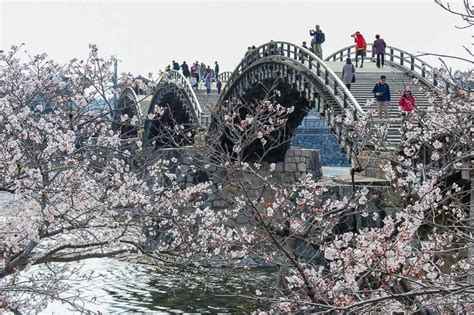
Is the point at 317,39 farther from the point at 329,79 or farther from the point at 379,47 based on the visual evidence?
the point at 329,79

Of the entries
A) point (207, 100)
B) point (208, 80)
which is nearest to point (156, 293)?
point (207, 100)

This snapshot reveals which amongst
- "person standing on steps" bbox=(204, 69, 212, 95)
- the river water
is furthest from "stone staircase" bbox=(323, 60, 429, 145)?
"person standing on steps" bbox=(204, 69, 212, 95)

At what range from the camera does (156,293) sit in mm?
19734

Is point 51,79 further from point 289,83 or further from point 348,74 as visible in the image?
→ point 289,83

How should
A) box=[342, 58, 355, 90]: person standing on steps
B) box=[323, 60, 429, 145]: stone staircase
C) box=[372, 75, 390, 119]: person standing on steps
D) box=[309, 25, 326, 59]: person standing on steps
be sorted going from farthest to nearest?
box=[309, 25, 326, 59]: person standing on steps
box=[342, 58, 355, 90]: person standing on steps
box=[323, 60, 429, 145]: stone staircase
box=[372, 75, 390, 119]: person standing on steps

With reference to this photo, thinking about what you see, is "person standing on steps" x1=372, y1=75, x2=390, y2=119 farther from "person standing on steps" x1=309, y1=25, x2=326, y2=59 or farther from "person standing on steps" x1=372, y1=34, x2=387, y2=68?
"person standing on steps" x1=309, y1=25, x2=326, y2=59

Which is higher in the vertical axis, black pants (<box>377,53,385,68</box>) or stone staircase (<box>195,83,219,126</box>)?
black pants (<box>377,53,385,68</box>)

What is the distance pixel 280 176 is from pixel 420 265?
2247cm

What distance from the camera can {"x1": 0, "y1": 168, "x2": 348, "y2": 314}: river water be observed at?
1748 cm

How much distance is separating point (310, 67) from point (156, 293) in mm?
7932

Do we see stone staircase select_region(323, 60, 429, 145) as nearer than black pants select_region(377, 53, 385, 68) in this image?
Yes

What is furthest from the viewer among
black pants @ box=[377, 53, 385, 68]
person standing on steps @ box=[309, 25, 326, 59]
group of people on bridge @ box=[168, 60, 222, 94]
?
group of people on bridge @ box=[168, 60, 222, 94]

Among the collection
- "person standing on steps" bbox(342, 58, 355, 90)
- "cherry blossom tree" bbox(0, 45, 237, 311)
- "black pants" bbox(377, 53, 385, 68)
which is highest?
"black pants" bbox(377, 53, 385, 68)

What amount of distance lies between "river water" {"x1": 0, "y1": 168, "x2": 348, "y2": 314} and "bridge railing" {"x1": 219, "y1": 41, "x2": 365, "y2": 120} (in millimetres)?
4813
